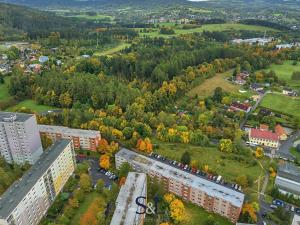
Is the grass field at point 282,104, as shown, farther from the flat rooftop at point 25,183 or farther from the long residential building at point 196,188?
the flat rooftop at point 25,183

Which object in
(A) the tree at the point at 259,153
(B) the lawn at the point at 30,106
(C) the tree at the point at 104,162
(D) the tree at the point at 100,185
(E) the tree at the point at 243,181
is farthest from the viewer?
(B) the lawn at the point at 30,106

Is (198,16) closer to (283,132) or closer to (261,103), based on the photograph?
(261,103)

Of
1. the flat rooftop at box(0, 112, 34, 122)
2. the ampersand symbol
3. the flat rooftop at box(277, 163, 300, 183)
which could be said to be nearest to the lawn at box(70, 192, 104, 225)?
the ampersand symbol

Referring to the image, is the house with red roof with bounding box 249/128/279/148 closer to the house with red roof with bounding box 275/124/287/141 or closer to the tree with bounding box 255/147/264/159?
the house with red roof with bounding box 275/124/287/141

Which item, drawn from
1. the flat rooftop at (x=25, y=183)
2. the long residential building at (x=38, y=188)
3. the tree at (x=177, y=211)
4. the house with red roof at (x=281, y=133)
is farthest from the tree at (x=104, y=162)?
the house with red roof at (x=281, y=133)

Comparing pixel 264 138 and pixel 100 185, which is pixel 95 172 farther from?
pixel 264 138
